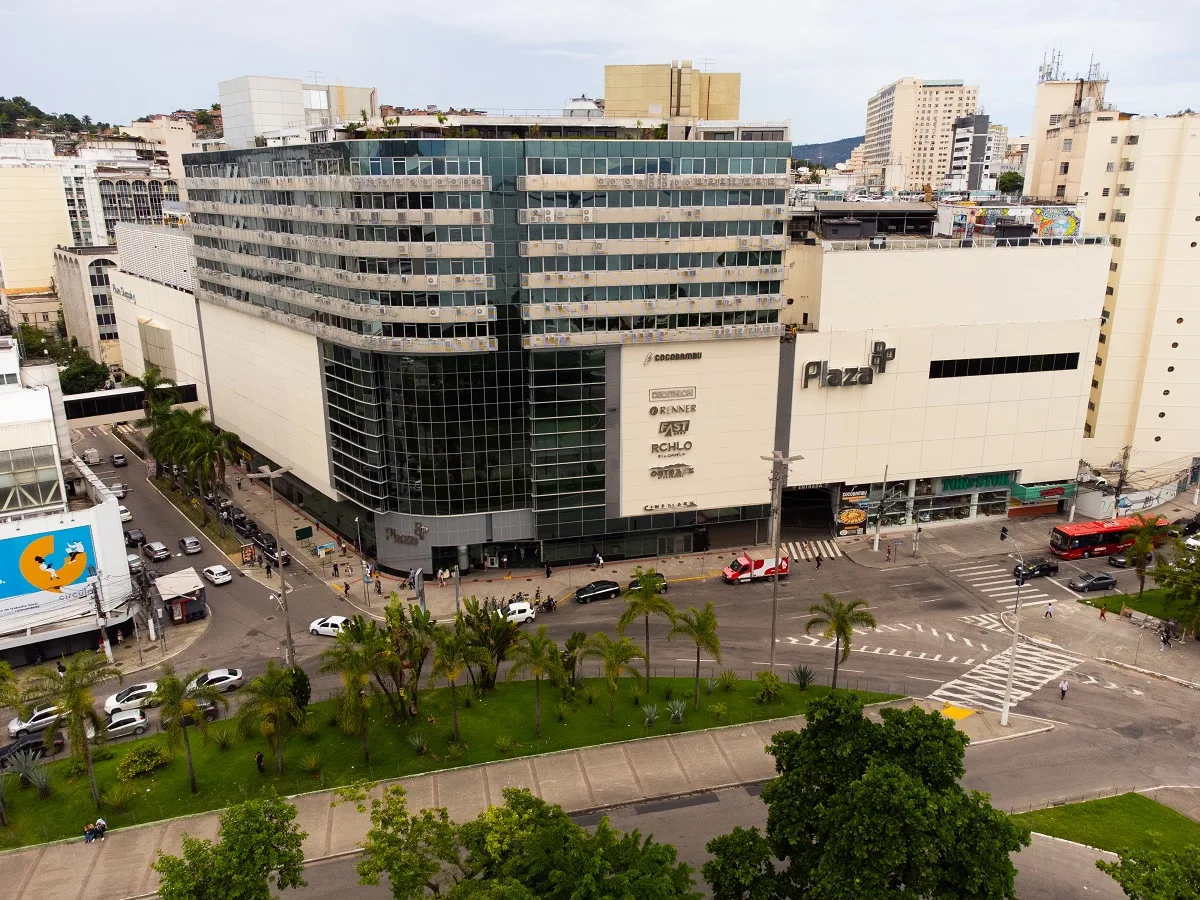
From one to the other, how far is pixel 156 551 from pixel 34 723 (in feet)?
88.1

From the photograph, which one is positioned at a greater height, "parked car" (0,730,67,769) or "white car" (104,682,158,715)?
"white car" (104,682,158,715)

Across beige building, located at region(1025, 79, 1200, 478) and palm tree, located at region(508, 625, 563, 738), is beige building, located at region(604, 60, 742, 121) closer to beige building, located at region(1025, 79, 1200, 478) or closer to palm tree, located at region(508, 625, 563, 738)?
beige building, located at region(1025, 79, 1200, 478)

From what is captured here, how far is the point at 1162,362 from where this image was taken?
8594 cm

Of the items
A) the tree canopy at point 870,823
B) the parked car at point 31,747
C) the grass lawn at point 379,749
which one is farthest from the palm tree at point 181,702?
the tree canopy at point 870,823

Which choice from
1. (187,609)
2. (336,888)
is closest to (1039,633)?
(336,888)

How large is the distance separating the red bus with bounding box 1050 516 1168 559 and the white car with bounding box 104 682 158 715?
73534 mm

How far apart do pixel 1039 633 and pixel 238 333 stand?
263 feet

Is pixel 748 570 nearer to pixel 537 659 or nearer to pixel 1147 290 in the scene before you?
pixel 537 659

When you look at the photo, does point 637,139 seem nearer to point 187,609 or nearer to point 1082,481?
point 187,609

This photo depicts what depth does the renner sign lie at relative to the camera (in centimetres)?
7450

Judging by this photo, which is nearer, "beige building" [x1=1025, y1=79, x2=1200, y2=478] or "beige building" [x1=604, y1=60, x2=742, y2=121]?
"beige building" [x1=604, y1=60, x2=742, y2=121]

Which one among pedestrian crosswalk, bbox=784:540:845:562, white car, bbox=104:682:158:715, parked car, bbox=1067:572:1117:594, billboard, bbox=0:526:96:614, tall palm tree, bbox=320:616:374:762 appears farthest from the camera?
pedestrian crosswalk, bbox=784:540:845:562

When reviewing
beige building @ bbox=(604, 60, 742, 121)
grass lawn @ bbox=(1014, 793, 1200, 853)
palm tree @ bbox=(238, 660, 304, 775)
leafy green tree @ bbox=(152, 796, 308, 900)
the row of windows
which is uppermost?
beige building @ bbox=(604, 60, 742, 121)

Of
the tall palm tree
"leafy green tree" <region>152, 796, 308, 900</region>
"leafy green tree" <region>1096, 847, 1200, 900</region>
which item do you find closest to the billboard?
the tall palm tree
